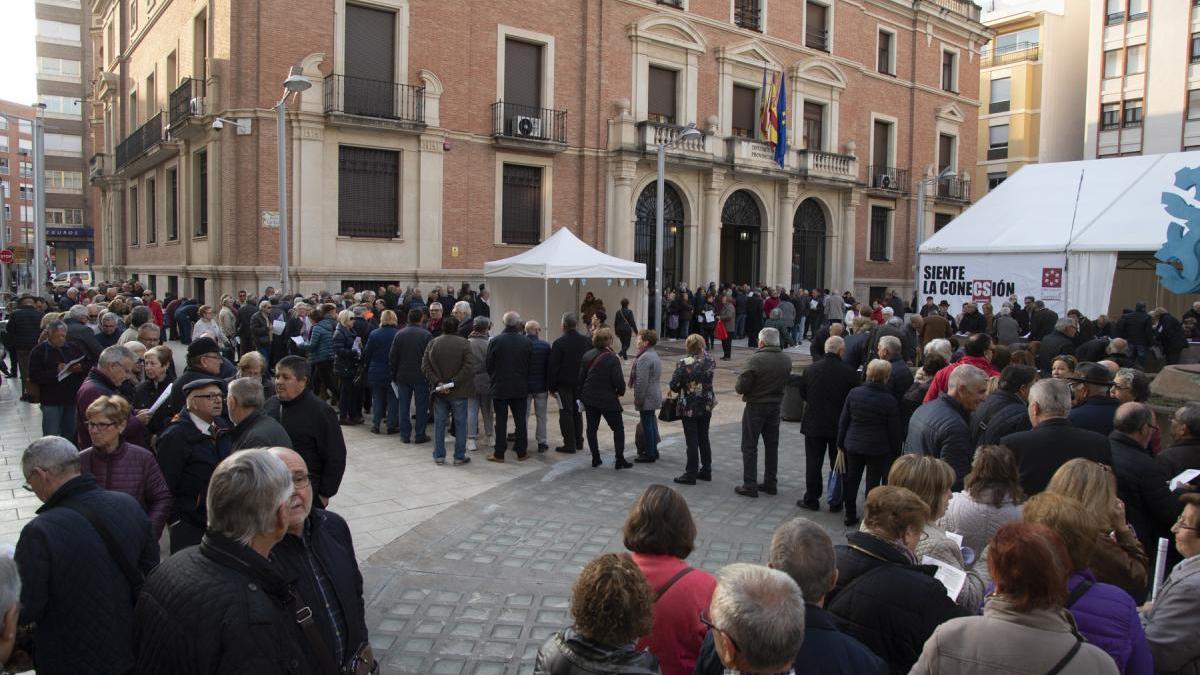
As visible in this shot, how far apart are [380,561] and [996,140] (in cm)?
4907

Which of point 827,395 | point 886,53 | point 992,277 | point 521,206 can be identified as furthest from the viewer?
point 886,53

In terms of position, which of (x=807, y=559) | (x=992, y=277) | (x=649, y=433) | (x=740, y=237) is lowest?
(x=649, y=433)

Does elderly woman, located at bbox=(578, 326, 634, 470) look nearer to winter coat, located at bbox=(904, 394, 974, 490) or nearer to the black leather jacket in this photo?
winter coat, located at bbox=(904, 394, 974, 490)

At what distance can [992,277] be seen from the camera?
63.5 feet

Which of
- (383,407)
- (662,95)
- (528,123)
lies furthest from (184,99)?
(383,407)

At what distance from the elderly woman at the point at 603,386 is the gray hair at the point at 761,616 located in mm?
6433

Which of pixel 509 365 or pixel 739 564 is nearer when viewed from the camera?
pixel 739 564

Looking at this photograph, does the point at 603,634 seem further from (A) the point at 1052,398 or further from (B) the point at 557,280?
(B) the point at 557,280

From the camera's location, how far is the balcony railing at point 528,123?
21938 mm

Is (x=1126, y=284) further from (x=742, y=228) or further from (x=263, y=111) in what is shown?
(x=263, y=111)

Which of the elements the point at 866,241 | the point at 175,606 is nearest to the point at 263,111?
the point at 175,606

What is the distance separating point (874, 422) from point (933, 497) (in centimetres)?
325

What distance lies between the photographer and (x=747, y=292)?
24.0 m

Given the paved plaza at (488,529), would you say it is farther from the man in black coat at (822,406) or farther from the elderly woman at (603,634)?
the elderly woman at (603,634)
